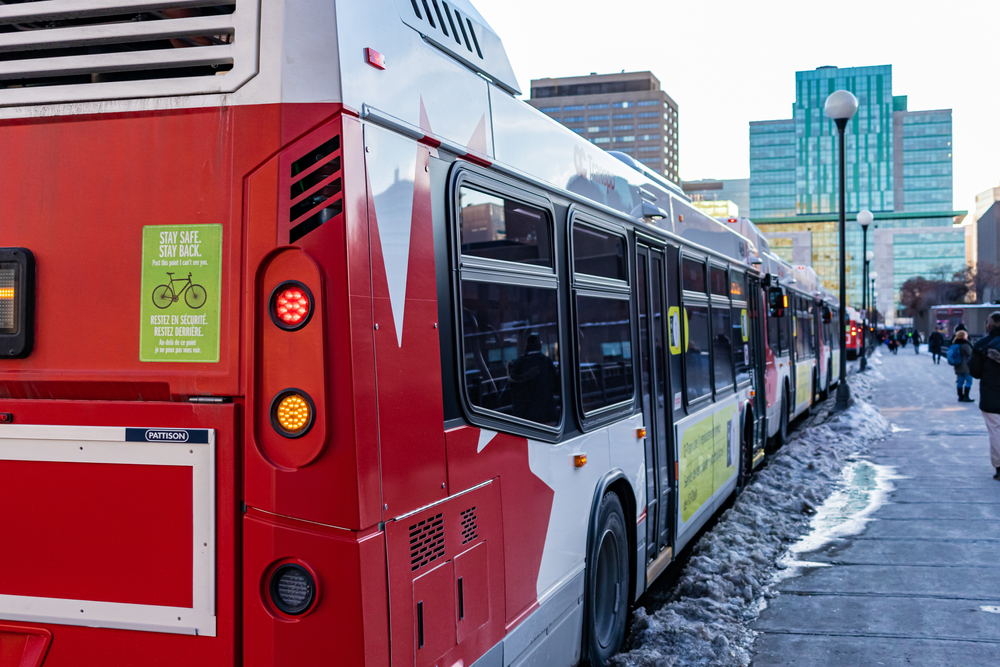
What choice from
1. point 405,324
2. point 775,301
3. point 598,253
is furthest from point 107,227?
point 775,301

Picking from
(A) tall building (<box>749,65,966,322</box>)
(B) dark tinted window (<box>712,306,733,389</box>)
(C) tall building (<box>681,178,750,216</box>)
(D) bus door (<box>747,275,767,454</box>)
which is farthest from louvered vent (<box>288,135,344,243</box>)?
(A) tall building (<box>749,65,966,322</box>)

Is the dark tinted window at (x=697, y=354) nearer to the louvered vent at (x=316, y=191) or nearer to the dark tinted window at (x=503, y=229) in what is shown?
the dark tinted window at (x=503, y=229)

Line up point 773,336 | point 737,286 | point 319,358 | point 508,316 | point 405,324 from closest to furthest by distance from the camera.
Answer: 1. point 319,358
2. point 405,324
3. point 508,316
4. point 737,286
5. point 773,336

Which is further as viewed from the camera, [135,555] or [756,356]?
[756,356]

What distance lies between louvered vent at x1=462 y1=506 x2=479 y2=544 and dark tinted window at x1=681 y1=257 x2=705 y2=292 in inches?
161

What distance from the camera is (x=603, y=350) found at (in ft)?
15.6

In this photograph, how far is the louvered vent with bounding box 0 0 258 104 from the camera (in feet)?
8.68

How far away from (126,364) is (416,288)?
36.6 inches

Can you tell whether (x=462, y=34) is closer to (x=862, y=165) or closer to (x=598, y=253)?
(x=598, y=253)

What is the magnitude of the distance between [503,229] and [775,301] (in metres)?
9.10

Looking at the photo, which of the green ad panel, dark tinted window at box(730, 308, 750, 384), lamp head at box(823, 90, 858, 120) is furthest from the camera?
lamp head at box(823, 90, 858, 120)

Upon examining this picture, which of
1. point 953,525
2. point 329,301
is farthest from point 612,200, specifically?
point 953,525

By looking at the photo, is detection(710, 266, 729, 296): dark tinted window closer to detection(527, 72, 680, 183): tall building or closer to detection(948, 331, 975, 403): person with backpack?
detection(948, 331, 975, 403): person with backpack

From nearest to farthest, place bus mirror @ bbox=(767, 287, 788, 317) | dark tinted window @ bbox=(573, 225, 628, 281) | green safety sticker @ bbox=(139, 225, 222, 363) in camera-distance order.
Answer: green safety sticker @ bbox=(139, 225, 222, 363), dark tinted window @ bbox=(573, 225, 628, 281), bus mirror @ bbox=(767, 287, 788, 317)
